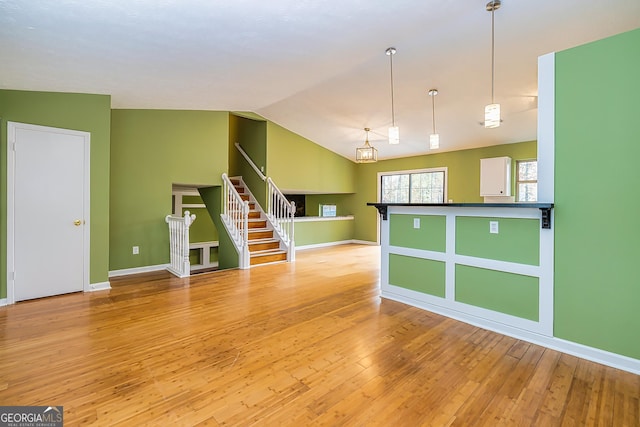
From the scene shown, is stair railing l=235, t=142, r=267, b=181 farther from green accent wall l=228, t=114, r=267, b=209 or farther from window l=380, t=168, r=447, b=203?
window l=380, t=168, r=447, b=203

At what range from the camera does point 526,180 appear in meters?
6.46

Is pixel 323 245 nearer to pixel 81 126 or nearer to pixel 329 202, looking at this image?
pixel 329 202

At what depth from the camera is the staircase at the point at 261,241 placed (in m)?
Answer: 6.00

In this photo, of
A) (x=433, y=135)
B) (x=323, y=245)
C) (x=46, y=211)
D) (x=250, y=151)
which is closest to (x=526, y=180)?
(x=433, y=135)

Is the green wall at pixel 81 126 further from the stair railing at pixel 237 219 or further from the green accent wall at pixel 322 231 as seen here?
the green accent wall at pixel 322 231

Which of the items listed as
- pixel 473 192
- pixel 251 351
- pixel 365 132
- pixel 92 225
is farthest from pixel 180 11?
pixel 473 192

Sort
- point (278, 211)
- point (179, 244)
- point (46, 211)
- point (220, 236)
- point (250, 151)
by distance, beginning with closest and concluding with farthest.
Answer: point (46, 211) → point (179, 244) → point (220, 236) → point (278, 211) → point (250, 151)

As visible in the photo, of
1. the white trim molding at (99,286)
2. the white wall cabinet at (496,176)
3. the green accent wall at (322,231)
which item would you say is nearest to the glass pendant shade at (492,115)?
the white wall cabinet at (496,176)

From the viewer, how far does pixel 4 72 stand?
3049mm

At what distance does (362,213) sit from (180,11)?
7.46m

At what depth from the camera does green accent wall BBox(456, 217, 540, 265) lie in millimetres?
2699

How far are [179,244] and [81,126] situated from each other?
2177 mm

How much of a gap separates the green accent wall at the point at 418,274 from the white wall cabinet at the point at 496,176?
3947 mm

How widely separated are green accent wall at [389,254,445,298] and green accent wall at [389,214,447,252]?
6.5 inches
